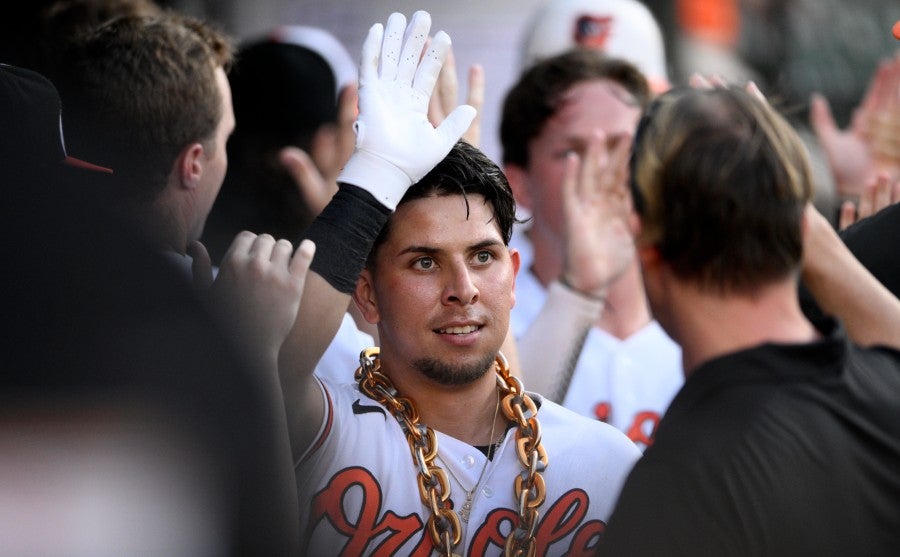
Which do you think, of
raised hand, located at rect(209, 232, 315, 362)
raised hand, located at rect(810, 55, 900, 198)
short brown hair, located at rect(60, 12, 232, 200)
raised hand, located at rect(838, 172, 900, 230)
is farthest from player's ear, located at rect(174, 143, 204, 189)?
raised hand, located at rect(810, 55, 900, 198)

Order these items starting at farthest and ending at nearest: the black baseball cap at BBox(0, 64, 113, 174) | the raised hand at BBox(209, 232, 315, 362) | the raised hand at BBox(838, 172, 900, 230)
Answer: the raised hand at BBox(838, 172, 900, 230) < the raised hand at BBox(209, 232, 315, 362) < the black baseball cap at BBox(0, 64, 113, 174)

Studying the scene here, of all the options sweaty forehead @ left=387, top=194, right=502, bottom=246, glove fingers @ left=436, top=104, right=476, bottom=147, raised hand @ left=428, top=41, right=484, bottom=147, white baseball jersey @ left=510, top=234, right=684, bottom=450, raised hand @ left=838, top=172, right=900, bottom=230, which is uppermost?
glove fingers @ left=436, top=104, right=476, bottom=147

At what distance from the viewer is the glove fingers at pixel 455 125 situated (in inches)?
91.1

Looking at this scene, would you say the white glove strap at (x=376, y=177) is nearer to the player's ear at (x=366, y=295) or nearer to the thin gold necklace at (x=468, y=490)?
the player's ear at (x=366, y=295)

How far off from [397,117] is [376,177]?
14cm

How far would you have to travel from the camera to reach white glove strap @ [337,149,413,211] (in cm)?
219

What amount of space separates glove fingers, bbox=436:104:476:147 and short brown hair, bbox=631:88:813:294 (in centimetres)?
64

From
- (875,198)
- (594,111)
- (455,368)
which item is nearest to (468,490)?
(455,368)

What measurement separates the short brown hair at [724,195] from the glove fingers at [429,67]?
0.70 meters

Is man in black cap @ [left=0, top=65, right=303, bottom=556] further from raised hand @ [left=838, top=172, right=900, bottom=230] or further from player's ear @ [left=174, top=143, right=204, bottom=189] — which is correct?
raised hand @ [left=838, top=172, right=900, bottom=230]

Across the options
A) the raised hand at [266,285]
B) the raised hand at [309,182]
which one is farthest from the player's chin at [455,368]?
the raised hand at [309,182]

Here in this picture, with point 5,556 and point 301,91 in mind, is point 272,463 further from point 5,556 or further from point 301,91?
point 301,91

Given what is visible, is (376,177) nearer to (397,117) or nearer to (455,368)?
(397,117)

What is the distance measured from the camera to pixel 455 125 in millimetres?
2324
